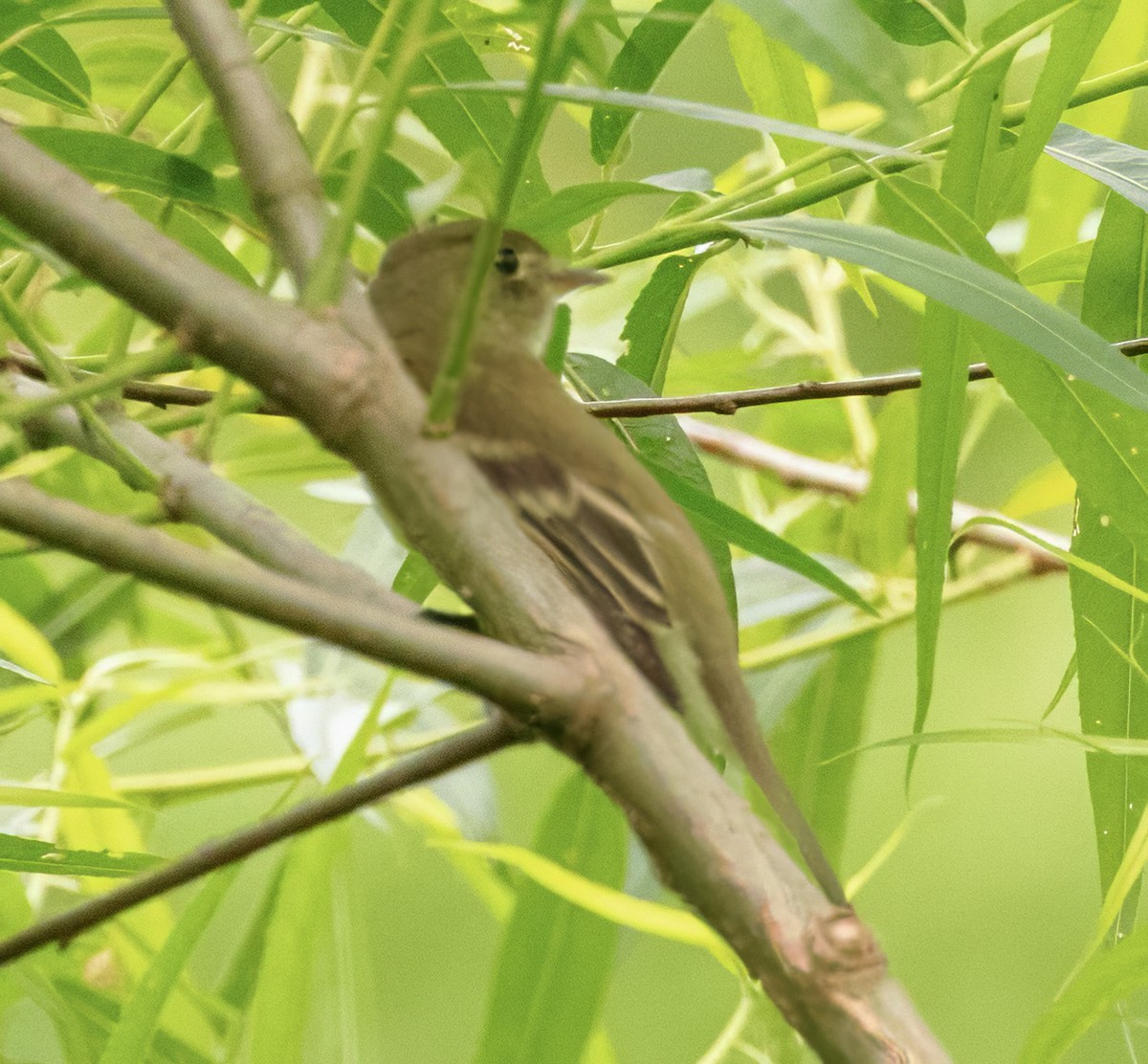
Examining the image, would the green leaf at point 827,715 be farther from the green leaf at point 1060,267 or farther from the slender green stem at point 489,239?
the slender green stem at point 489,239

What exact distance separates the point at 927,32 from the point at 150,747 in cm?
225

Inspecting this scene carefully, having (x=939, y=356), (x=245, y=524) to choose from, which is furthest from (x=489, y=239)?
(x=939, y=356)

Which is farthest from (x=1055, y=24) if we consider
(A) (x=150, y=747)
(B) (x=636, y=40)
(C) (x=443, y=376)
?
(A) (x=150, y=747)

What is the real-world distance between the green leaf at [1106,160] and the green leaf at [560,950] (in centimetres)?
50

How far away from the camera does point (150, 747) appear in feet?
9.07

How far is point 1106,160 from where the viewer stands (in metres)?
0.90

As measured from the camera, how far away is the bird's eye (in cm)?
104

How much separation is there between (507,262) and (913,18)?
1.08ft

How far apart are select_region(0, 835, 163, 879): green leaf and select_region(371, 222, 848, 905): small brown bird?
13.2 inches

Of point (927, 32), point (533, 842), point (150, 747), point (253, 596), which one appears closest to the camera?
point (253, 596)

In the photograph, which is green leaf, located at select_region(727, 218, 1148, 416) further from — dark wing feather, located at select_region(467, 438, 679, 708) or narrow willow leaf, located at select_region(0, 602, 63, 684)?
narrow willow leaf, located at select_region(0, 602, 63, 684)

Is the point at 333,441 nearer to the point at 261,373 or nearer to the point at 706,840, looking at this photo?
the point at 261,373

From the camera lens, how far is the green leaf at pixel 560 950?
97cm

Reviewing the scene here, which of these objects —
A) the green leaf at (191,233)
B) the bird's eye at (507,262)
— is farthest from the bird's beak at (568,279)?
the green leaf at (191,233)
